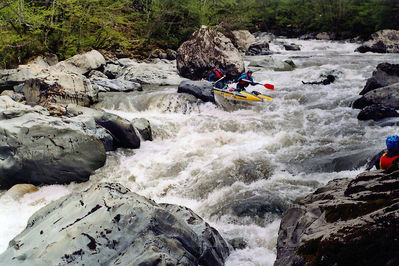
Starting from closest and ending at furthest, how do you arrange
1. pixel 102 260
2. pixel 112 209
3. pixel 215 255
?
1. pixel 102 260
2. pixel 112 209
3. pixel 215 255

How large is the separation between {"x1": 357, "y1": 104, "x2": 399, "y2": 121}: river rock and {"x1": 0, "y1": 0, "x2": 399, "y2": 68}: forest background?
8.74 m

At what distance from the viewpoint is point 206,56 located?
46.6 ft

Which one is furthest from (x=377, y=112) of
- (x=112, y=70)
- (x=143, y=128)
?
→ (x=112, y=70)

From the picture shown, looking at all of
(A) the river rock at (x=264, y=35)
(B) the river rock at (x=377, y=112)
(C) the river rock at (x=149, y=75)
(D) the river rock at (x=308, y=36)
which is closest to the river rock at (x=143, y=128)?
(C) the river rock at (x=149, y=75)

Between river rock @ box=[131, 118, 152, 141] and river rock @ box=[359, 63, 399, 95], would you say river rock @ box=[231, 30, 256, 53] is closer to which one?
river rock @ box=[359, 63, 399, 95]

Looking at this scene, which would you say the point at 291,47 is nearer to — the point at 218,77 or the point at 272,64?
the point at 272,64

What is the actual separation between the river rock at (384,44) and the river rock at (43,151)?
62.8ft

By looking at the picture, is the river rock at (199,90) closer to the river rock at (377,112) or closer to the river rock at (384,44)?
the river rock at (377,112)

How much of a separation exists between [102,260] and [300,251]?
5.54ft

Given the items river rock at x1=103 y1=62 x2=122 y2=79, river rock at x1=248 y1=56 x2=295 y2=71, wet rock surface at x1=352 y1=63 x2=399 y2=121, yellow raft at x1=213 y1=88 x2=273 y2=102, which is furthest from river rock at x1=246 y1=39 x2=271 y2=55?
yellow raft at x1=213 y1=88 x2=273 y2=102

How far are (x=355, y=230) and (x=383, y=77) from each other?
986 cm

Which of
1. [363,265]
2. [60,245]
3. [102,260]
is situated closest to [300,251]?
[363,265]

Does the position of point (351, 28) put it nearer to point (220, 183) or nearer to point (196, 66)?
point (196, 66)

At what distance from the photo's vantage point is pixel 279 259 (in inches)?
133
